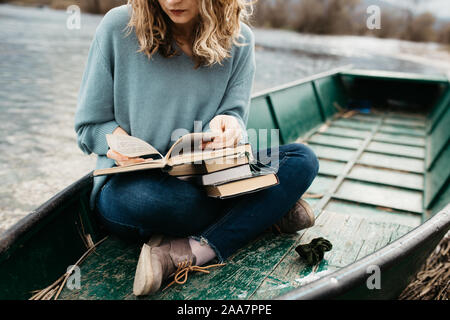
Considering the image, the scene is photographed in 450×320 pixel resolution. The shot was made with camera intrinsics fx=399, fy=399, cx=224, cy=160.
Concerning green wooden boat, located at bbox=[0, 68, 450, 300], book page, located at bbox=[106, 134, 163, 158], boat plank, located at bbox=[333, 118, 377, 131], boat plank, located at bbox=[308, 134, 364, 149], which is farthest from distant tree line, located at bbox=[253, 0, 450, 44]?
book page, located at bbox=[106, 134, 163, 158]

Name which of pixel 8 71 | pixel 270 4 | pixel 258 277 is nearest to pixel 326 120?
pixel 258 277

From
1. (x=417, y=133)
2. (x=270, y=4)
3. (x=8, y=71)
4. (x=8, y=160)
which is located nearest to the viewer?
(x=417, y=133)

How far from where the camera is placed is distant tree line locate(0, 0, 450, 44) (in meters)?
34.9

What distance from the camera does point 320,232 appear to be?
77.8 inches

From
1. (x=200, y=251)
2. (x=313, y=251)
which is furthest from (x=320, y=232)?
(x=200, y=251)

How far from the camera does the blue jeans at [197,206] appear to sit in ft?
4.67

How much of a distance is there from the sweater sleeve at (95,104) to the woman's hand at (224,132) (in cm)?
39

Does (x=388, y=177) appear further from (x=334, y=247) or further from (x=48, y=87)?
(x=48, y=87)

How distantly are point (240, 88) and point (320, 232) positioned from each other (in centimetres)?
81

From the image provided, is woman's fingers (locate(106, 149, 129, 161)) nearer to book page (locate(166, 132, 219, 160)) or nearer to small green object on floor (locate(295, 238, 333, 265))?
book page (locate(166, 132, 219, 160))
